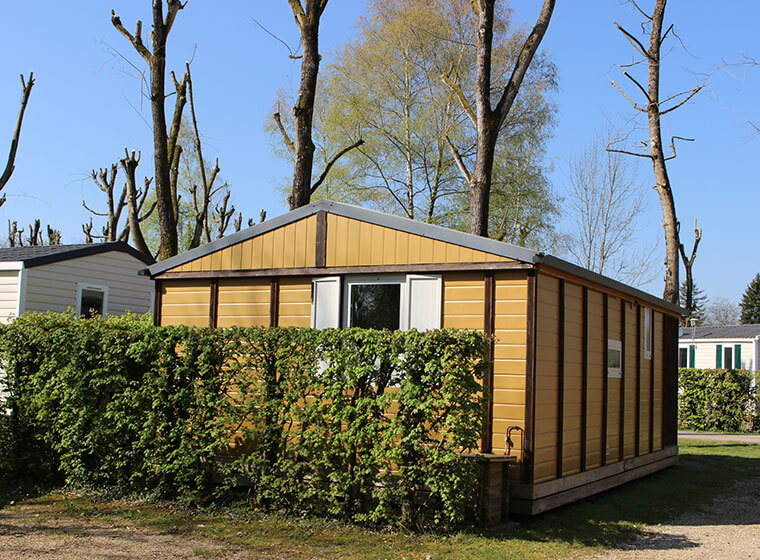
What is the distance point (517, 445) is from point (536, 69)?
18.9 metres

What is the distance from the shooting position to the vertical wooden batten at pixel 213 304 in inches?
355

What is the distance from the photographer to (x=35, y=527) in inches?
260

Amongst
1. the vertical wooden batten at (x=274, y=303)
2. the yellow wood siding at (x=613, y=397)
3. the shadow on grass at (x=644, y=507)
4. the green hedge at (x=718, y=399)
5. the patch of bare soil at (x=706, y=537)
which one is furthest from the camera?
the green hedge at (x=718, y=399)

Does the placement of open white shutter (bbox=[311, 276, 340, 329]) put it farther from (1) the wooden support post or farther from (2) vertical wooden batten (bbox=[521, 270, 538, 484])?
(1) the wooden support post

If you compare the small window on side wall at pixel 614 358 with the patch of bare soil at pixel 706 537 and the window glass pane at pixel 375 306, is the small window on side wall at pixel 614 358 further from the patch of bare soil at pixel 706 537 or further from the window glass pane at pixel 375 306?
the window glass pane at pixel 375 306

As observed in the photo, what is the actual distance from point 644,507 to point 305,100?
8011mm

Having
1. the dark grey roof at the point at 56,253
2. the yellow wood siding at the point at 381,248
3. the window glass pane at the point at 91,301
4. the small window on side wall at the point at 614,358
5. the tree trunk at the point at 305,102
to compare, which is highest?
the tree trunk at the point at 305,102

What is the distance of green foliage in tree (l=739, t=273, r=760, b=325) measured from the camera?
183 ft

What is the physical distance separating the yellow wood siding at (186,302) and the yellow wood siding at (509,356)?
3699 millimetres

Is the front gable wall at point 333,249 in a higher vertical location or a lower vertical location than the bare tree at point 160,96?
lower

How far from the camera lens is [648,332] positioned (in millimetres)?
11250

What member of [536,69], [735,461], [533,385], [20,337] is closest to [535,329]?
[533,385]

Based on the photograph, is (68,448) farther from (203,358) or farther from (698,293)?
(698,293)

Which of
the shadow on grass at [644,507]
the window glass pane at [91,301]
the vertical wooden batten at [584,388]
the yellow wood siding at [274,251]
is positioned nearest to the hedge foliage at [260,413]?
the shadow on grass at [644,507]
